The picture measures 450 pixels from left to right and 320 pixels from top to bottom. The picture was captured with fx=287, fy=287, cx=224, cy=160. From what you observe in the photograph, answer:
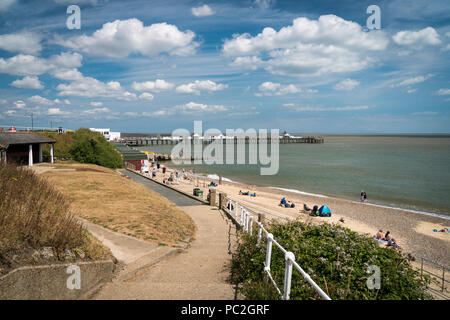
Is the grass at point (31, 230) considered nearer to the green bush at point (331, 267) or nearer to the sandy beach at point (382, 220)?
the green bush at point (331, 267)

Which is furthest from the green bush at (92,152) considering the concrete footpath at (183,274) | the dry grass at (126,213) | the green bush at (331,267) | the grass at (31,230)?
the green bush at (331,267)

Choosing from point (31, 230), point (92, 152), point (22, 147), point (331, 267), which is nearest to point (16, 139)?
point (22, 147)

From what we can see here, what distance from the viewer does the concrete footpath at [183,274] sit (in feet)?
15.3

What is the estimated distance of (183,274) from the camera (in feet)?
19.9

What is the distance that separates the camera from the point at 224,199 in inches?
591

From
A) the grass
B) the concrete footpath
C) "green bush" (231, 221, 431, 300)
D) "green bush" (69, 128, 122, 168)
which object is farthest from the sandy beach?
"green bush" (69, 128, 122, 168)

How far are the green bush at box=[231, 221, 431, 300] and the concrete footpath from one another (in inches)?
21.7

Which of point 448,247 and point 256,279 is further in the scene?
point 448,247

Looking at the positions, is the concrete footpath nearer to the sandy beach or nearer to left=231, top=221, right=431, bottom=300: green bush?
left=231, top=221, right=431, bottom=300: green bush

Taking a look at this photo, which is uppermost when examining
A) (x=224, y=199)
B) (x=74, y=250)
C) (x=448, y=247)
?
(x=74, y=250)

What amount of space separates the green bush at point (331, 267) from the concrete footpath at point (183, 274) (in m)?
0.55
